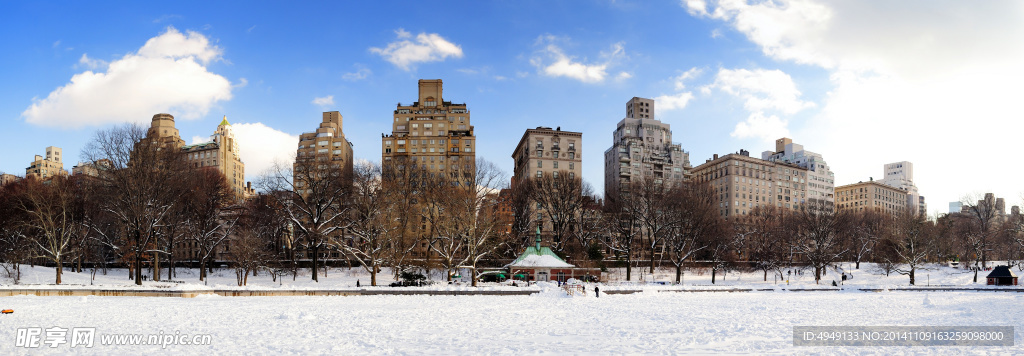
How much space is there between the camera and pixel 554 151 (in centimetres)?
11744

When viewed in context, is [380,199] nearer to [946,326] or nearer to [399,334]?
[399,334]

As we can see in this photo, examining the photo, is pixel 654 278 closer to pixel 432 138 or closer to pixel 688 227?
pixel 688 227

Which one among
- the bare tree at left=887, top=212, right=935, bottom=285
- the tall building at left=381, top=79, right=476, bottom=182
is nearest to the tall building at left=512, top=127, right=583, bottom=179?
the tall building at left=381, top=79, right=476, bottom=182

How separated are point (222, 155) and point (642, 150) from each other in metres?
114

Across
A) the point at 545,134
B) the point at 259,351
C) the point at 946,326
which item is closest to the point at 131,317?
the point at 259,351

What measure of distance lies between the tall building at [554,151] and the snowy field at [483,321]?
73547 millimetres

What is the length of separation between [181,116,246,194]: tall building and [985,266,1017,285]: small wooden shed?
15949cm

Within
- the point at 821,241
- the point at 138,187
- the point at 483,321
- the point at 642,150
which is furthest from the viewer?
the point at 642,150

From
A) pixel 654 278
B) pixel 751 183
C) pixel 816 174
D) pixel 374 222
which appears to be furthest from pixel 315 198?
pixel 816 174

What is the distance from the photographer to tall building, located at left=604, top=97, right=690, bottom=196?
5468 inches

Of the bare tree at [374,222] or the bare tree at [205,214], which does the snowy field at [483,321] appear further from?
the bare tree at [205,214]

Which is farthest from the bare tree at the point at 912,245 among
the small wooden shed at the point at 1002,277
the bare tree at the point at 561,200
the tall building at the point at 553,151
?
the tall building at the point at 553,151

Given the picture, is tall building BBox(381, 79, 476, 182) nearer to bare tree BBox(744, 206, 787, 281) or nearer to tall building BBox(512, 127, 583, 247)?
tall building BBox(512, 127, 583, 247)

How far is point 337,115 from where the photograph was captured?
16300cm
